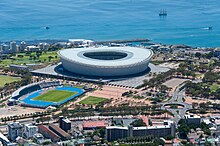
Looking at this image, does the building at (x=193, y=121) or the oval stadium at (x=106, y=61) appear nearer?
the building at (x=193, y=121)

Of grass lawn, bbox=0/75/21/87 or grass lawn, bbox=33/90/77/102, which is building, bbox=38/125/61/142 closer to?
grass lawn, bbox=33/90/77/102

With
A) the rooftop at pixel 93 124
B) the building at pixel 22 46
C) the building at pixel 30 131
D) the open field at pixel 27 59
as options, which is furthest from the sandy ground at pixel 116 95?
the building at pixel 22 46

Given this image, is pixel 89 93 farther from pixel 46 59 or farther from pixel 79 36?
pixel 79 36

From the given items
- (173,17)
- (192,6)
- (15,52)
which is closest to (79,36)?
(15,52)

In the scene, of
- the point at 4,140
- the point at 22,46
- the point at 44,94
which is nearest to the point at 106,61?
the point at 44,94

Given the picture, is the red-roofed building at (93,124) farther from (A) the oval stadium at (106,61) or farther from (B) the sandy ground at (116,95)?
(A) the oval stadium at (106,61)

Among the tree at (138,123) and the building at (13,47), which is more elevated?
the building at (13,47)
